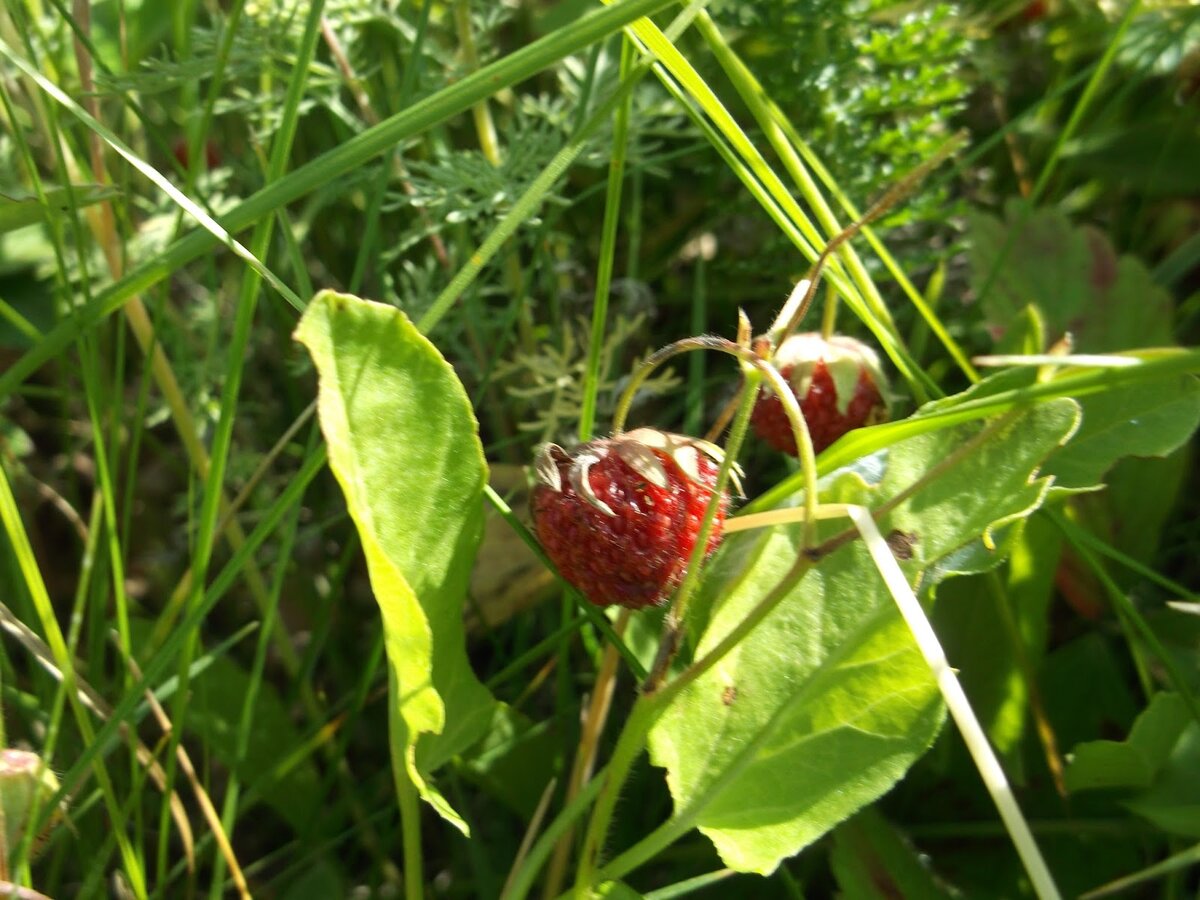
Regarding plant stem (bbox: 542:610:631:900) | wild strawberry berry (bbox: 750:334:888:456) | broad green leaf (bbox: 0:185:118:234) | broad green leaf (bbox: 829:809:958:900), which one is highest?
broad green leaf (bbox: 0:185:118:234)

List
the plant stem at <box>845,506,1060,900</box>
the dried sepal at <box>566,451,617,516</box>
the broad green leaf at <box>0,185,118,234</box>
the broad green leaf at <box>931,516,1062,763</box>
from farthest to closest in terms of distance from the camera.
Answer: the broad green leaf at <box>931,516,1062,763</box>, the broad green leaf at <box>0,185,118,234</box>, the dried sepal at <box>566,451,617,516</box>, the plant stem at <box>845,506,1060,900</box>

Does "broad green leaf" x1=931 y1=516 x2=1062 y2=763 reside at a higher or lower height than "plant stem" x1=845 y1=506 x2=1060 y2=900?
lower

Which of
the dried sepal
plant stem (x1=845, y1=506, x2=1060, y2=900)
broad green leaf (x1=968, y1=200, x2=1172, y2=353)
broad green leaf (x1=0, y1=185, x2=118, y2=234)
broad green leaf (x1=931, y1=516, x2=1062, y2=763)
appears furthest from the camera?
broad green leaf (x1=968, y1=200, x2=1172, y2=353)

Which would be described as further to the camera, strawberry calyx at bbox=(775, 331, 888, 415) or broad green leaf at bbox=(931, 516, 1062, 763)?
broad green leaf at bbox=(931, 516, 1062, 763)

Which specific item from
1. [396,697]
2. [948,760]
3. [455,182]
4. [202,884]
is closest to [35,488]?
[202,884]

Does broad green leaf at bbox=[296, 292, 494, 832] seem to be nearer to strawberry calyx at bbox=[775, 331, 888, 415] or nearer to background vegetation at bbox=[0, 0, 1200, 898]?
background vegetation at bbox=[0, 0, 1200, 898]

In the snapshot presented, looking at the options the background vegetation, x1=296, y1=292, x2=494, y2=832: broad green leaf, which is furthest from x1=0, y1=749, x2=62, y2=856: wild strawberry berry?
x1=296, y1=292, x2=494, y2=832: broad green leaf

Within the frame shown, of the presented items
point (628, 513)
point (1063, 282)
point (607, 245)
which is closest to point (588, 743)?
point (628, 513)

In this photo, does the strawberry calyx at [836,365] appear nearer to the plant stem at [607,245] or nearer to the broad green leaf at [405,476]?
the plant stem at [607,245]
